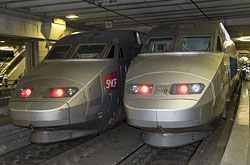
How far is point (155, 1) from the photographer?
36.7 feet

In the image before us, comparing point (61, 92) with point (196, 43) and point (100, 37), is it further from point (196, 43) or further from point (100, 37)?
point (196, 43)

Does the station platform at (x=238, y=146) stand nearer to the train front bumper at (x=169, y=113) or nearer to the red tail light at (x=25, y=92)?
the train front bumper at (x=169, y=113)

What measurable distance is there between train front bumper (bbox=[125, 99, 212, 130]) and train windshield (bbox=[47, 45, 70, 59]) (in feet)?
10.2

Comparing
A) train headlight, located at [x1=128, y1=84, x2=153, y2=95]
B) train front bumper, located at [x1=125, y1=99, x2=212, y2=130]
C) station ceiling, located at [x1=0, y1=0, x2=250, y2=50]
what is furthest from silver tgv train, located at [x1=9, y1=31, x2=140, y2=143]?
station ceiling, located at [x1=0, y1=0, x2=250, y2=50]

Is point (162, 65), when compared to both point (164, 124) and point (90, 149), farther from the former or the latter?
point (90, 149)

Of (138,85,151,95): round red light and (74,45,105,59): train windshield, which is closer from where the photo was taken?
(138,85,151,95): round red light

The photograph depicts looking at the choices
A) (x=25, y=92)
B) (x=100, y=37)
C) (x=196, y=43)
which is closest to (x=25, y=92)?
(x=25, y=92)

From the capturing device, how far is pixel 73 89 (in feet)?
19.6

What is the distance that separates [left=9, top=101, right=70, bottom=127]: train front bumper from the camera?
18.3 feet

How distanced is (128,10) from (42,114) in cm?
844

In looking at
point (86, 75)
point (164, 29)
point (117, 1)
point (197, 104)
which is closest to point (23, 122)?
point (86, 75)

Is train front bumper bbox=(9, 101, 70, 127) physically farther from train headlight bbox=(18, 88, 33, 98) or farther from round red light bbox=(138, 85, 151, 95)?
round red light bbox=(138, 85, 151, 95)

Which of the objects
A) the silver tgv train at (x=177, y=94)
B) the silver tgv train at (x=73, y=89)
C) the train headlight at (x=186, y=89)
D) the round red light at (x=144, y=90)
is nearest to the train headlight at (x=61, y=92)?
the silver tgv train at (x=73, y=89)

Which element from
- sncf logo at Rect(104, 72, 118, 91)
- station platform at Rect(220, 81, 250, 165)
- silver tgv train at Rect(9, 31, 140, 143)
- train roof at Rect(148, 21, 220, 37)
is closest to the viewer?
station platform at Rect(220, 81, 250, 165)
